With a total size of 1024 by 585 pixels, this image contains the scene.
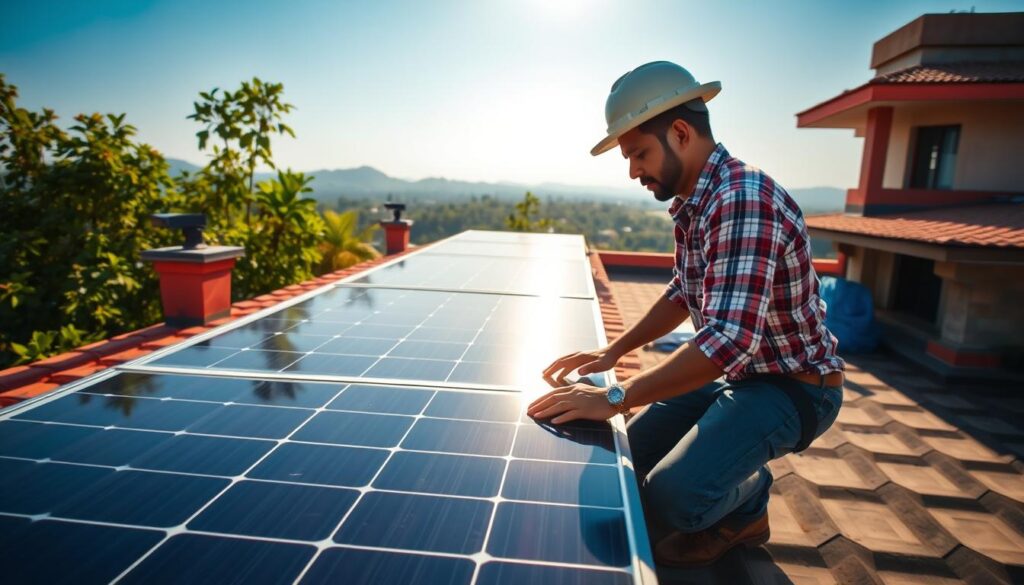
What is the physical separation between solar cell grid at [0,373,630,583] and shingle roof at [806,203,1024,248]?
8.17 meters

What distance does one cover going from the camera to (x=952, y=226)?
866 centimetres

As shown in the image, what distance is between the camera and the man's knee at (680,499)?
93.7 inches

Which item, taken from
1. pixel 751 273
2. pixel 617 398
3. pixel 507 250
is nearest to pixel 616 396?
pixel 617 398

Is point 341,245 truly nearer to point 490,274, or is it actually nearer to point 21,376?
point 490,274

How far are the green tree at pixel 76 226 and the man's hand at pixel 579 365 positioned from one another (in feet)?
20.1

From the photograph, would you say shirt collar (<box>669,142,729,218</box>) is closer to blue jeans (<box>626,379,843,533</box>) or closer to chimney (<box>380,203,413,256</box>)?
blue jeans (<box>626,379,843,533</box>)

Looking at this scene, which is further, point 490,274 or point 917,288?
point 917,288

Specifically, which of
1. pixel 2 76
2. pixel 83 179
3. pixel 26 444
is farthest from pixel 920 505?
pixel 2 76

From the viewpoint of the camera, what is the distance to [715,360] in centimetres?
210

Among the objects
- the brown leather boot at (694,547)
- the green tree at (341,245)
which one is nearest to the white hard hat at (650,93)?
the brown leather boot at (694,547)

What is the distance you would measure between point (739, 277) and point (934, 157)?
43.4 ft

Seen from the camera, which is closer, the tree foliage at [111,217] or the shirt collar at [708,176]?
the shirt collar at [708,176]

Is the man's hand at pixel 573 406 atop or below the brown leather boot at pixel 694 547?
atop

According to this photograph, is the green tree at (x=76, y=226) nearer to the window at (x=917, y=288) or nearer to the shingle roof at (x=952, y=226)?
the shingle roof at (x=952, y=226)
